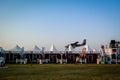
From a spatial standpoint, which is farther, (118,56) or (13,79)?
(118,56)

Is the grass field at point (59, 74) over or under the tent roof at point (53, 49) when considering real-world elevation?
under

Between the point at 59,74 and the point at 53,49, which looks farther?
the point at 53,49

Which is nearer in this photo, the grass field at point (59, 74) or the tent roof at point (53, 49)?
the grass field at point (59, 74)

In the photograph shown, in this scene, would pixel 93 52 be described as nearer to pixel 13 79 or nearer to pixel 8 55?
pixel 8 55

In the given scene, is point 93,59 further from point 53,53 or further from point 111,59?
point 53,53

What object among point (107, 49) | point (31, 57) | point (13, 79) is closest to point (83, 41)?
point (107, 49)

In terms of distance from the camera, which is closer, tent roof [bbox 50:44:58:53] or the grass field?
the grass field

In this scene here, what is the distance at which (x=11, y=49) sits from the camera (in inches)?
2313

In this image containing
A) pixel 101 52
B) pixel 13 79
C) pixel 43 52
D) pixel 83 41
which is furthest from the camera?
pixel 83 41

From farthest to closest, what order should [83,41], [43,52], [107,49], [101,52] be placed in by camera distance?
[83,41] < [107,49] < [101,52] < [43,52]

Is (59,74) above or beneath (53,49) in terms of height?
beneath

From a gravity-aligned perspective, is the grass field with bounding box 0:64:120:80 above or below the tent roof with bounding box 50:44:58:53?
below

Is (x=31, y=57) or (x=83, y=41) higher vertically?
(x=83, y=41)

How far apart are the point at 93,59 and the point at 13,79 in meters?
52.9
